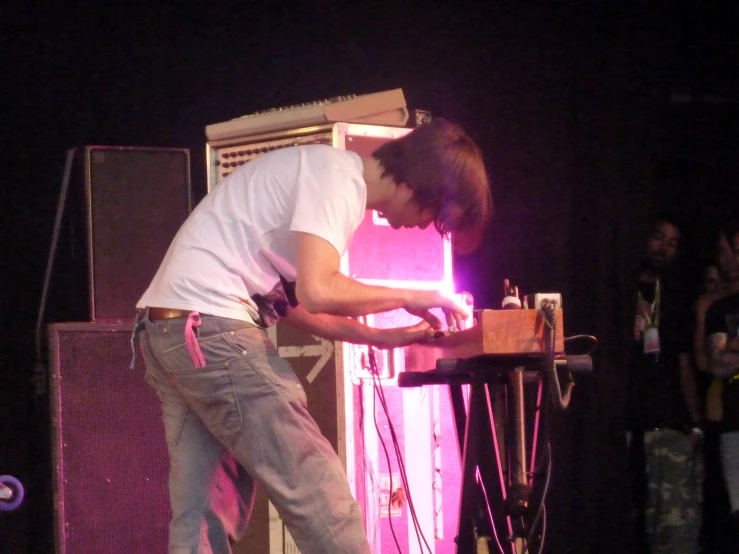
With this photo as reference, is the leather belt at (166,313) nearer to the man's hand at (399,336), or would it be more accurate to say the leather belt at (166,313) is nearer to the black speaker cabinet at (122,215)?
the man's hand at (399,336)

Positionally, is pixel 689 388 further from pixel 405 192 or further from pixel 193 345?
pixel 193 345

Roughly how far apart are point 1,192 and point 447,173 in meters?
2.21

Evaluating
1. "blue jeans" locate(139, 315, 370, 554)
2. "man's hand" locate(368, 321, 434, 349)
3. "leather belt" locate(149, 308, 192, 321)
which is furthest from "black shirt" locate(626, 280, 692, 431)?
"leather belt" locate(149, 308, 192, 321)

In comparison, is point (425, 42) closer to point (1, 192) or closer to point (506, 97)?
point (506, 97)

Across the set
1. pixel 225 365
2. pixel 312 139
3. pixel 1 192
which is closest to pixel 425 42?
pixel 312 139

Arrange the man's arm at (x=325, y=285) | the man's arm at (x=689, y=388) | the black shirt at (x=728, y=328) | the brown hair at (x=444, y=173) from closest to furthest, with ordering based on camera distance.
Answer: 1. the man's arm at (x=325, y=285)
2. the brown hair at (x=444, y=173)
3. the black shirt at (x=728, y=328)
4. the man's arm at (x=689, y=388)

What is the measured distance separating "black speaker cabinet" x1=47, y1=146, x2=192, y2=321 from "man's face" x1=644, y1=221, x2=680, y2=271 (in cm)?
212

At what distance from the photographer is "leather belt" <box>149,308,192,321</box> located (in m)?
1.98

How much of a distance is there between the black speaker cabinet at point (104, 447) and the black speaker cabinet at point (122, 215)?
0.16m

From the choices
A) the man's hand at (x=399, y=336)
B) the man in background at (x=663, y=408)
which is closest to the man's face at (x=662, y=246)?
the man in background at (x=663, y=408)

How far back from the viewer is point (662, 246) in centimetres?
436

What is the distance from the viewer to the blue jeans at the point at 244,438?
1.89 meters

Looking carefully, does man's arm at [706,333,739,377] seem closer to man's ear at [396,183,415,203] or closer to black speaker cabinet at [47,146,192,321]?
black speaker cabinet at [47,146,192,321]

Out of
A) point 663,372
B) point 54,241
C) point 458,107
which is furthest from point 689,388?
point 54,241
